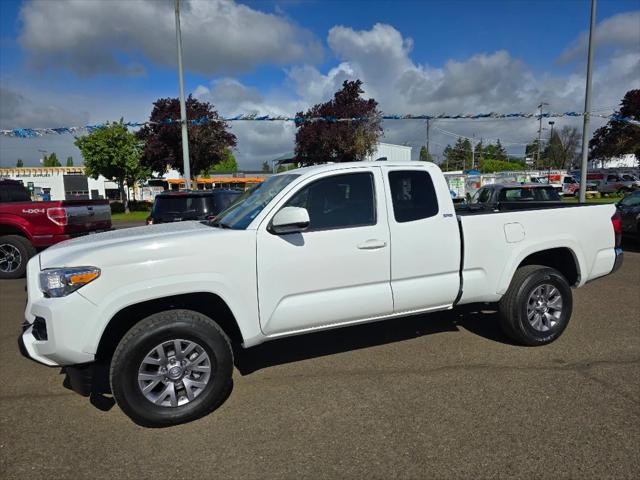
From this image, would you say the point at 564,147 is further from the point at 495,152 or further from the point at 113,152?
the point at 113,152

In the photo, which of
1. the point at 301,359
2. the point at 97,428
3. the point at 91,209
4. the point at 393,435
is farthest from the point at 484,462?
the point at 91,209

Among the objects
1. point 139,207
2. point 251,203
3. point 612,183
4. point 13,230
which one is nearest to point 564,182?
point 612,183

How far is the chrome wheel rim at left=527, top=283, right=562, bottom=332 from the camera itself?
4.61m

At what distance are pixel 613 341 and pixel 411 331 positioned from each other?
6.68ft

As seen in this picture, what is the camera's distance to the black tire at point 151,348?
126 inches

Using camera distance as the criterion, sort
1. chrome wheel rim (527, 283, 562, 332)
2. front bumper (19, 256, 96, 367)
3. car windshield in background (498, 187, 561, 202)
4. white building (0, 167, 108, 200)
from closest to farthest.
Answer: front bumper (19, 256, 96, 367)
chrome wheel rim (527, 283, 562, 332)
car windshield in background (498, 187, 561, 202)
white building (0, 167, 108, 200)

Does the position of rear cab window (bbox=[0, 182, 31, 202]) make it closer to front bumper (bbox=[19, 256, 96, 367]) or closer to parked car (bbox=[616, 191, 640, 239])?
front bumper (bbox=[19, 256, 96, 367])

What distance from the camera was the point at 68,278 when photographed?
10.2ft

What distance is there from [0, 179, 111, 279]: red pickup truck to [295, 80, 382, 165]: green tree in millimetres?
17746

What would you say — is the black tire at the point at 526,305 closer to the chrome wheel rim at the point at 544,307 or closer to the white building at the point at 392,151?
the chrome wheel rim at the point at 544,307

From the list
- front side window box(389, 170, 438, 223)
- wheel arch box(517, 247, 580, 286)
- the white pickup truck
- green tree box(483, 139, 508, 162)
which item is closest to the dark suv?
the white pickup truck

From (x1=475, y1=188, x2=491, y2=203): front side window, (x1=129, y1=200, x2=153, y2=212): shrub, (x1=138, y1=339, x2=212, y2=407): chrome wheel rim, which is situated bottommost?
(x1=138, y1=339, x2=212, y2=407): chrome wheel rim

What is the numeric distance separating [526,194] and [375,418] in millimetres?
9826

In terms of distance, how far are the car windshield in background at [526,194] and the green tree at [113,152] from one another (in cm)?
2539
